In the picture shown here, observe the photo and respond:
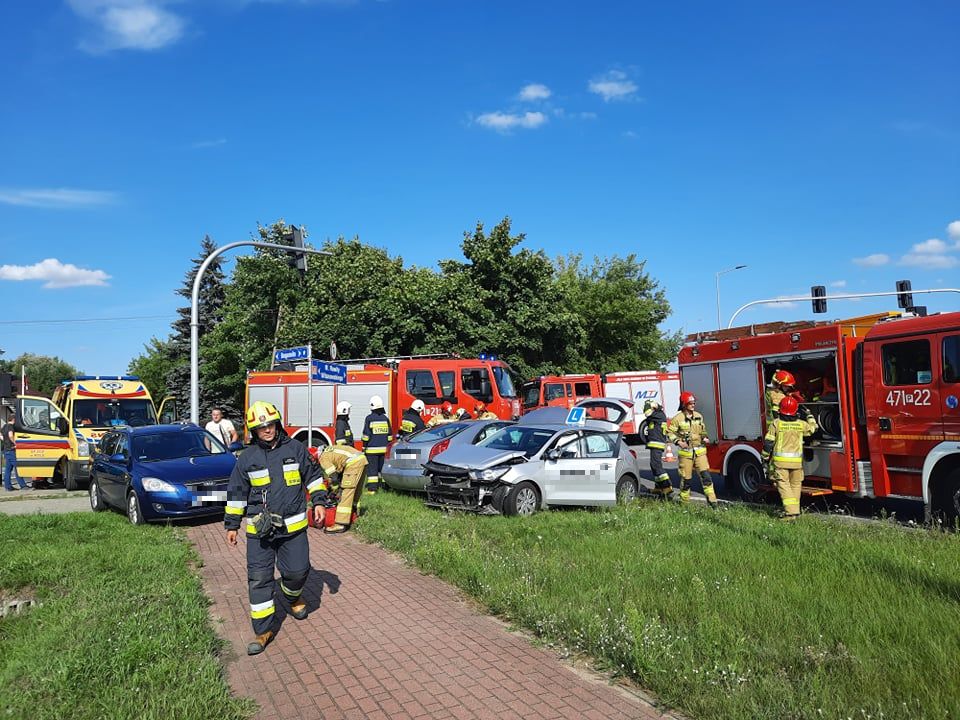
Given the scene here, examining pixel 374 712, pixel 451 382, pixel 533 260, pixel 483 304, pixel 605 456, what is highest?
pixel 533 260

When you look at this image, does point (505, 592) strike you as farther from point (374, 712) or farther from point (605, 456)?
point (605, 456)

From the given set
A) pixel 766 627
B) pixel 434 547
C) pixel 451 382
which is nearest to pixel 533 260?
pixel 451 382

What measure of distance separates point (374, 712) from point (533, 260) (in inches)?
1072

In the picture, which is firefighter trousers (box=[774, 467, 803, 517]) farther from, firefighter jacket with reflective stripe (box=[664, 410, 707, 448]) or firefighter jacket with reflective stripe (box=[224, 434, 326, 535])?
firefighter jacket with reflective stripe (box=[224, 434, 326, 535])

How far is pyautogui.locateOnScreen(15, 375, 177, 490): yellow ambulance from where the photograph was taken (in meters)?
16.9

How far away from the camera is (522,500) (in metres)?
10.2

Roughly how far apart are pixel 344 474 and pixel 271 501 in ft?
14.2

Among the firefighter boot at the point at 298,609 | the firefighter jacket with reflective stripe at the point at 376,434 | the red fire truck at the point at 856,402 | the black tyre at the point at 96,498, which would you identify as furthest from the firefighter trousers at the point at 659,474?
the black tyre at the point at 96,498

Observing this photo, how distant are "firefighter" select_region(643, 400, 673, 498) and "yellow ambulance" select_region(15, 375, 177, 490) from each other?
1222cm

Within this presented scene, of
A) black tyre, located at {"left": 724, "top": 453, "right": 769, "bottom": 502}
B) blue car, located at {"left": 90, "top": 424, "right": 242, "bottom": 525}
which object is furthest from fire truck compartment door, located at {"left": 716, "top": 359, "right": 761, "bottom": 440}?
blue car, located at {"left": 90, "top": 424, "right": 242, "bottom": 525}

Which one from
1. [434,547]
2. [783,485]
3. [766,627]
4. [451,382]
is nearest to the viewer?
[766,627]

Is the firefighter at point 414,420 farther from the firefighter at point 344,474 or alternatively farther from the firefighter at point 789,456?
the firefighter at point 789,456

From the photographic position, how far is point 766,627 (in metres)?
5.02

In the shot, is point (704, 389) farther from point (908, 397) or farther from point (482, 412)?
point (482, 412)
